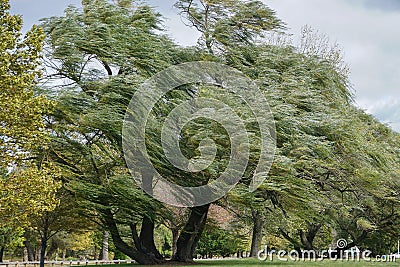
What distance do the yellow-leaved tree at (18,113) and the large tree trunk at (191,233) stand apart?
17.3 feet

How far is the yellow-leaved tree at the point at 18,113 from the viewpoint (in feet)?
27.7

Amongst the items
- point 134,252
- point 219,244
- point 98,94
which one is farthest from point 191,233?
point 219,244

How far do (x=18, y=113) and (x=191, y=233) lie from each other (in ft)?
22.6

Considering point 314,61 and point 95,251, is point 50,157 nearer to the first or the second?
point 314,61

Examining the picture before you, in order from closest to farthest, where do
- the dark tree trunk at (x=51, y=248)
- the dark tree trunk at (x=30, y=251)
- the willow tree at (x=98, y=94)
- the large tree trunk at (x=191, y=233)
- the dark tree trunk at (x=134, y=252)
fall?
the willow tree at (x=98, y=94), the large tree trunk at (x=191, y=233), the dark tree trunk at (x=134, y=252), the dark tree trunk at (x=30, y=251), the dark tree trunk at (x=51, y=248)

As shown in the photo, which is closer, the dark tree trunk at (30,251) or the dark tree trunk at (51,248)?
the dark tree trunk at (30,251)

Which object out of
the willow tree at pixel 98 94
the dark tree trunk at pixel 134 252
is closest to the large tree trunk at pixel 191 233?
the dark tree trunk at pixel 134 252

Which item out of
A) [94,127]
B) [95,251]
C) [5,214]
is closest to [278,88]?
[94,127]

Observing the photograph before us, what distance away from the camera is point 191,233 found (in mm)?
13836

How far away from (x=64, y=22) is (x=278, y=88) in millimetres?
5780

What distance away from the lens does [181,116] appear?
36.6 feet

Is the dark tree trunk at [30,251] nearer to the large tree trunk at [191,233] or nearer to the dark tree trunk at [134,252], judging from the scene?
the dark tree trunk at [134,252]

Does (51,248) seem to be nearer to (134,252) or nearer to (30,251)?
(30,251)

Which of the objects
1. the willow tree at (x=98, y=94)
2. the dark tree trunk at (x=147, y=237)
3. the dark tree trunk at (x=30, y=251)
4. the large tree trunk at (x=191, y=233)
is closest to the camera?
the willow tree at (x=98, y=94)
